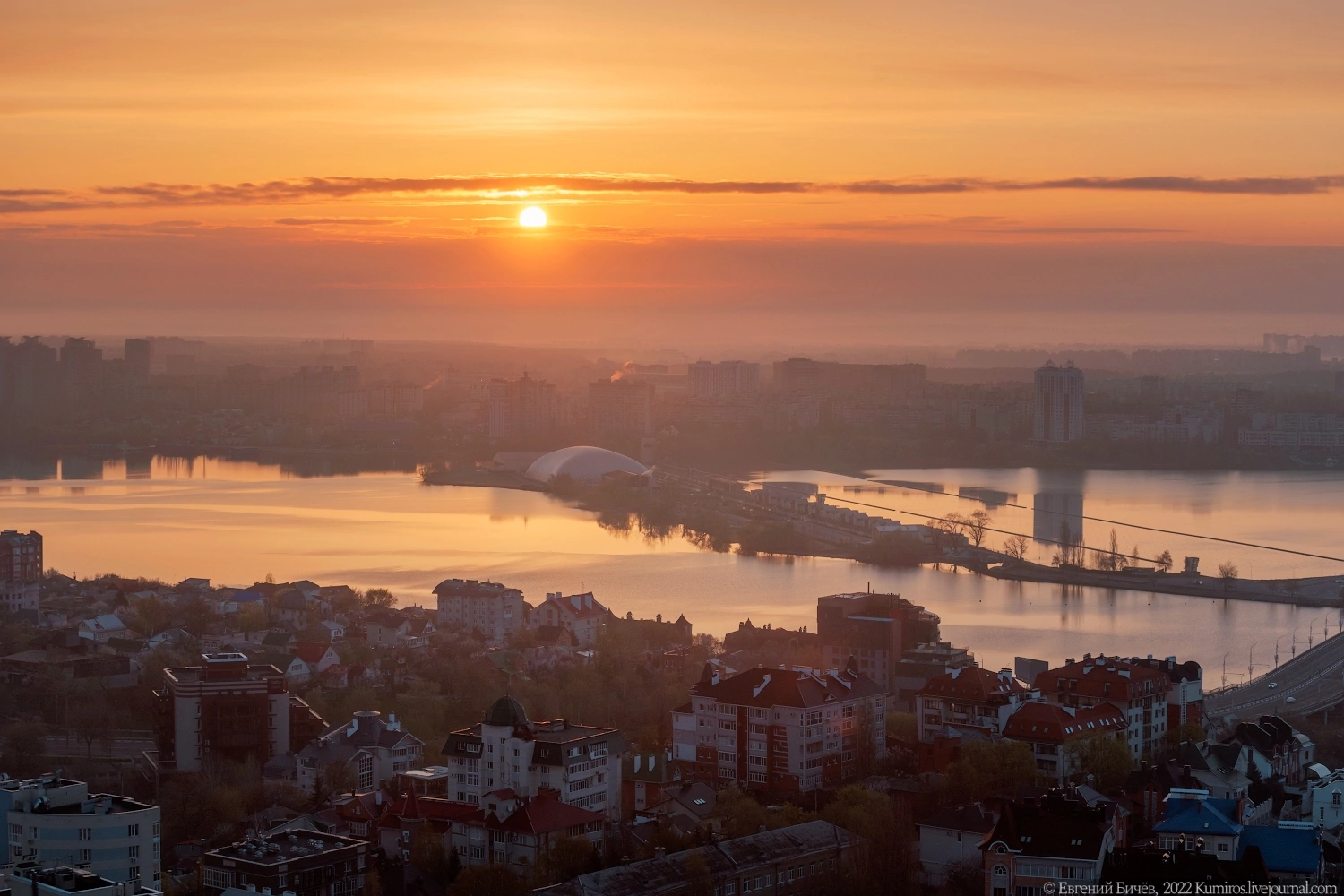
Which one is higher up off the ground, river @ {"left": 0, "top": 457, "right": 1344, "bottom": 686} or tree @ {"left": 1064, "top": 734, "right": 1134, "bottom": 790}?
river @ {"left": 0, "top": 457, "right": 1344, "bottom": 686}

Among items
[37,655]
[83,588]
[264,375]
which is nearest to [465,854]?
[37,655]

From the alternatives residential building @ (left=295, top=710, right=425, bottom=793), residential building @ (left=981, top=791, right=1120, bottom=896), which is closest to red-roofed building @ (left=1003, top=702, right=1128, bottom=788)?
residential building @ (left=981, top=791, right=1120, bottom=896)

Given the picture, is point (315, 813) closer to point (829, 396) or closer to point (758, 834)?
point (758, 834)

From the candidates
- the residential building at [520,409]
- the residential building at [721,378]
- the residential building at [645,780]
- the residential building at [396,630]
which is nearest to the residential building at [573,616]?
the residential building at [396,630]

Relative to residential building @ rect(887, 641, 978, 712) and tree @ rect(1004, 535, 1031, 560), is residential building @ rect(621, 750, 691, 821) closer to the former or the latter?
residential building @ rect(887, 641, 978, 712)

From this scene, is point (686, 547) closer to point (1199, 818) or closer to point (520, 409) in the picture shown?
point (1199, 818)

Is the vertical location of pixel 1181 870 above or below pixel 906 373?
below

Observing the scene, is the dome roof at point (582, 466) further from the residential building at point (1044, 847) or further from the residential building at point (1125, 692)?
the residential building at point (1044, 847)
